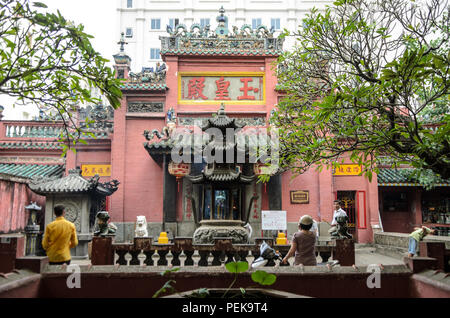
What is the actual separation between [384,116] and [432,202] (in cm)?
1445

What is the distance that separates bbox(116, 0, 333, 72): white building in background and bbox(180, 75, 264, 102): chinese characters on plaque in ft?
66.6

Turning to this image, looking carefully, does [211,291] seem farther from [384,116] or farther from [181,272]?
[384,116]

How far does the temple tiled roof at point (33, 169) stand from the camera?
52.6 ft

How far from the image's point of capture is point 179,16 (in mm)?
36094

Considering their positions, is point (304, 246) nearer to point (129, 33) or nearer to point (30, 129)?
point (30, 129)

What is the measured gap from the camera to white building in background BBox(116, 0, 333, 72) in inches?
1399

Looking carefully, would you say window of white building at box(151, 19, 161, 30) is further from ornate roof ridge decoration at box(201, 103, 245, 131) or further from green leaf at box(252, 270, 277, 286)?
green leaf at box(252, 270, 277, 286)

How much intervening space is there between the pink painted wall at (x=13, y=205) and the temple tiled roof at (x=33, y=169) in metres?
1.21

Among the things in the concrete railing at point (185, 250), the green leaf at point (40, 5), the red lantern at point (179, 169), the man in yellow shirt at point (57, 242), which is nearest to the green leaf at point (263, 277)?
the green leaf at point (40, 5)

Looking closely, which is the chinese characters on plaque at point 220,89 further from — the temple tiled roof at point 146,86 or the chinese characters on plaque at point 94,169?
the chinese characters on plaque at point 94,169

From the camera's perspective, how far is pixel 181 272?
4707 millimetres

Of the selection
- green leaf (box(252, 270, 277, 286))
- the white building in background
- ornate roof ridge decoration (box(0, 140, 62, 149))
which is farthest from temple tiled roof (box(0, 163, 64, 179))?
the white building in background

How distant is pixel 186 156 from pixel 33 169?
7.30 metres
